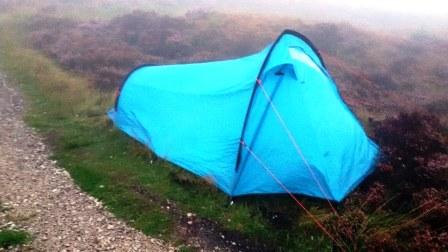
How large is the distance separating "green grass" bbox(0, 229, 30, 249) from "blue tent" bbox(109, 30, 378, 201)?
3.39 metres

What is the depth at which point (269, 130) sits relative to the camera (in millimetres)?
7910

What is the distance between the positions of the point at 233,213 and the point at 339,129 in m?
2.68

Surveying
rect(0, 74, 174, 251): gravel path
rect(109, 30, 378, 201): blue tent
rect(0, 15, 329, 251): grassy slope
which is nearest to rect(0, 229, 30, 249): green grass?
rect(0, 74, 174, 251): gravel path

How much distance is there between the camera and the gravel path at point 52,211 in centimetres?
655

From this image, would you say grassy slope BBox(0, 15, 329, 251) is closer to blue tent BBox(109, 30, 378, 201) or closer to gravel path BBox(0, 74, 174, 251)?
gravel path BBox(0, 74, 174, 251)

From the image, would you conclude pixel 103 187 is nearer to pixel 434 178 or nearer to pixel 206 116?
pixel 206 116

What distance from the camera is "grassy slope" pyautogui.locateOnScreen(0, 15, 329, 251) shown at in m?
7.23

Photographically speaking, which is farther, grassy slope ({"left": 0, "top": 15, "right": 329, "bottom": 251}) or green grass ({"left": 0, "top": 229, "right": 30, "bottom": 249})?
grassy slope ({"left": 0, "top": 15, "right": 329, "bottom": 251})

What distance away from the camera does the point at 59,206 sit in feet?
24.5

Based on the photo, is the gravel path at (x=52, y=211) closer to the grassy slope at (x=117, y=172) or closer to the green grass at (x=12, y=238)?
the green grass at (x=12, y=238)

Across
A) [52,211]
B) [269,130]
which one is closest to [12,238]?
[52,211]

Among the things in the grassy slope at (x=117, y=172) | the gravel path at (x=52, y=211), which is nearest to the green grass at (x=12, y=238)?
the gravel path at (x=52, y=211)

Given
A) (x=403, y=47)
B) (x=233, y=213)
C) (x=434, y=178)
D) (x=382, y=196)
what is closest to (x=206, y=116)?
(x=233, y=213)

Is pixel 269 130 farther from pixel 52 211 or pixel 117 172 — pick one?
pixel 52 211
